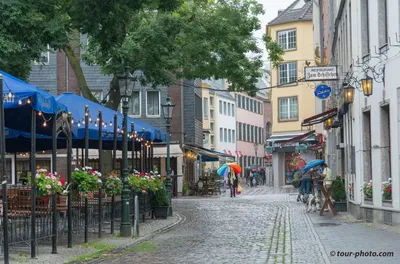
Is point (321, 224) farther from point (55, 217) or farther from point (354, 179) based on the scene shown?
point (55, 217)

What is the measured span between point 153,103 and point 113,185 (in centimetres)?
3288

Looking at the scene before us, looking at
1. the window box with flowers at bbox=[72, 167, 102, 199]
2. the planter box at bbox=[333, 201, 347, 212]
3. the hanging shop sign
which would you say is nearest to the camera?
the window box with flowers at bbox=[72, 167, 102, 199]

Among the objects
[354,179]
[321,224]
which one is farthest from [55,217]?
[354,179]

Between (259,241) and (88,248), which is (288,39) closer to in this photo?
(259,241)

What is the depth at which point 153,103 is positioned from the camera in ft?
170

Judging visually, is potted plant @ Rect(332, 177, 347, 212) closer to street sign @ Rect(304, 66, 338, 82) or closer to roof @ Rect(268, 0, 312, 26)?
street sign @ Rect(304, 66, 338, 82)

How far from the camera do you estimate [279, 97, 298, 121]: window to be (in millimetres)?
66062

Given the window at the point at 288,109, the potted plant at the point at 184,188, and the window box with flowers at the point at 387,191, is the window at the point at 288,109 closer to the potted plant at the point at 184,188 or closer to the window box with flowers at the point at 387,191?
the potted plant at the point at 184,188

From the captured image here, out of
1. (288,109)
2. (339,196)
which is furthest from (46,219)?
(288,109)

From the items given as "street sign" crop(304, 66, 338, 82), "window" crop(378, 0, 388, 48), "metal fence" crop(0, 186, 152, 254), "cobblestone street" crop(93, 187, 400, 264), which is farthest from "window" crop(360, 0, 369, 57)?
"metal fence" crop(0, 186, 152, 254)

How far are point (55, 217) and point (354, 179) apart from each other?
41.4 feet

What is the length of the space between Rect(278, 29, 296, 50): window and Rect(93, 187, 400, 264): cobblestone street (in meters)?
41.0

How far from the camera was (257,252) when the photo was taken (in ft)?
49.8

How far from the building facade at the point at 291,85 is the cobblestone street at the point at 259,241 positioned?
39.9 metres
